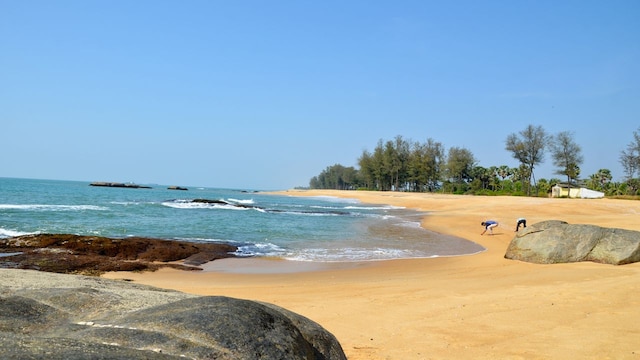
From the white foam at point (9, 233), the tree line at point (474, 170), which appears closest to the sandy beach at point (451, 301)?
the white foam at point (9, 233)

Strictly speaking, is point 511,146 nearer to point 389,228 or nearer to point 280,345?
point 389,228

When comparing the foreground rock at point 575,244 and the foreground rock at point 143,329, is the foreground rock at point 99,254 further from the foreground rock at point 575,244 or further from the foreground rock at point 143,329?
the foreground rock at point 575,244

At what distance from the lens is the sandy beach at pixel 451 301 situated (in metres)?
6.05

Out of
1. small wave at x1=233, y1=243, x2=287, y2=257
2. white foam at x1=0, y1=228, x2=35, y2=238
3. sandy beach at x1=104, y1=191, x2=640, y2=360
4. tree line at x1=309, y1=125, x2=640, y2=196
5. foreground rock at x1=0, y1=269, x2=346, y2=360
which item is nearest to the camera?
foreground rock at x1=0, y1=269, x2=346, y2=360

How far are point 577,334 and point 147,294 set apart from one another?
19.0ft

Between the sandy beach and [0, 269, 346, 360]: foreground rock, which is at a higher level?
[0, 269, 346, 360]: foreground rock

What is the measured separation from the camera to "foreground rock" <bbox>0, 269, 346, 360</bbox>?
8.23 ft

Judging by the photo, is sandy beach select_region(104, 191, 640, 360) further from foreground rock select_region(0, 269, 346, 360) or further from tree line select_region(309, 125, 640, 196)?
tree line select_region(309, 125, 640, 196)

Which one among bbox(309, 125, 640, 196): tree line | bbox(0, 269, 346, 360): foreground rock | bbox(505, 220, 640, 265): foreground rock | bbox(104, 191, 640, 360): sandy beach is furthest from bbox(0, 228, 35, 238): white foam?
bbox(309, 125, 640, 196): tree line

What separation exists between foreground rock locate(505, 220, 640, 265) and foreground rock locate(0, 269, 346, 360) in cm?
1191

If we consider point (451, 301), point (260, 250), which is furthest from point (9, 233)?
point (451, 301)

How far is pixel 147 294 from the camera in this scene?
430 centimetres

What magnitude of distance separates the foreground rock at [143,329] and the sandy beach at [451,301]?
279cm

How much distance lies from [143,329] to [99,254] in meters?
13.7
